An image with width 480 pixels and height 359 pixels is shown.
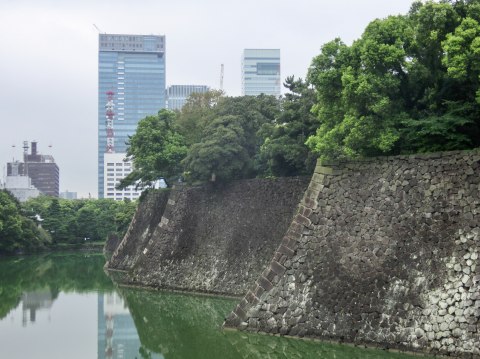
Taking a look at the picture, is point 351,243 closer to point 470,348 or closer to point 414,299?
point 414,299

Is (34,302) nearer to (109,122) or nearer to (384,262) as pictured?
(384,262)

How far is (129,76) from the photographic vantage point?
190500 millimetres

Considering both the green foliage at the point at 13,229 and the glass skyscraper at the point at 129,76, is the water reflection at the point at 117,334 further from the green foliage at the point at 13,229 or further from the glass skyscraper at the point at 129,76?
the glass skyscraper at the point at 129,76

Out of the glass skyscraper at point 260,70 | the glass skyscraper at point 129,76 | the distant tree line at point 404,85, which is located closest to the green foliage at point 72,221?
the distant tree line at point 404,85

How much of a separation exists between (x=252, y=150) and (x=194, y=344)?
14742mm

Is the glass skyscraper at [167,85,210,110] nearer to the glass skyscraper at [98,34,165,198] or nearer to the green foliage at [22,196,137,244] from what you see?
the glass skyscraper at [98,34,165,198]

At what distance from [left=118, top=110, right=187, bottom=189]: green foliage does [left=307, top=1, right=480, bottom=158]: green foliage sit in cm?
1891

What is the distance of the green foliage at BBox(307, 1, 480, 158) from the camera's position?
16125mm

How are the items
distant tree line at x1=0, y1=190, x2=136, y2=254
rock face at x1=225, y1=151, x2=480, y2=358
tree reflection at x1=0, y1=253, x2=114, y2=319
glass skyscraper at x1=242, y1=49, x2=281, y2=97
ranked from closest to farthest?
rock face at x1=225, y1=151, x2=480, y2=358, tree reflection at x1=0, y1=253, x2=114, y2=319, distant tree line at x1=0, y1=190, x2=136, y2=254, glass skyscraper at x1=242, y1=49, x2=281, y2=97

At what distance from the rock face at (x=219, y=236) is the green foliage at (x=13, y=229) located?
27.9 metres

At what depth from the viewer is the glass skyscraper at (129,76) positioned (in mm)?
187625

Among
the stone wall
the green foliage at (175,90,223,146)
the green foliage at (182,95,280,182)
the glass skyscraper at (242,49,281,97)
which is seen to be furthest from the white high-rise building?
the green foliage at (182,95,280,182)

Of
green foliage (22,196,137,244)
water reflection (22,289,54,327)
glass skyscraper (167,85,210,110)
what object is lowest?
green foliage (22,196,137,244)

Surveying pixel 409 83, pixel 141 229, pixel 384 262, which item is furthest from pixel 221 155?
pixel 384 262
